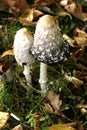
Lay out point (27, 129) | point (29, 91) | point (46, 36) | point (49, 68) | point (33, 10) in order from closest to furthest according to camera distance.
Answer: point (46, 36)
point (27, 129)
point (29, 91)
point (49, 68)
point (33, 10)

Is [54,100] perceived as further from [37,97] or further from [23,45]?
[23,45]

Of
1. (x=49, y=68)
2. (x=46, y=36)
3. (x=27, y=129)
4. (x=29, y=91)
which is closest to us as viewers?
(x=46, y=36)

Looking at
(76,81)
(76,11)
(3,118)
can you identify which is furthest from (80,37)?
(3,118)

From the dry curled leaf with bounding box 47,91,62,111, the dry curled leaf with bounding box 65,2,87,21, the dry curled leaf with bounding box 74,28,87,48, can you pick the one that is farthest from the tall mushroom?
the dry curled leaf with bounding box 65,2,87,21

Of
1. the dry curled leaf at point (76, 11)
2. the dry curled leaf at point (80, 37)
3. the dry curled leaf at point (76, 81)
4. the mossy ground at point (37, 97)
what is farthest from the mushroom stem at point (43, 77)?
the dry curled leaf at point (76, 11)

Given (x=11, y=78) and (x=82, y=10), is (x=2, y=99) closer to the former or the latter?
(x=11, y=78)

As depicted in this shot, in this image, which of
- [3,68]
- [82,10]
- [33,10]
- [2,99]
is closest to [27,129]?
A: [2,99]

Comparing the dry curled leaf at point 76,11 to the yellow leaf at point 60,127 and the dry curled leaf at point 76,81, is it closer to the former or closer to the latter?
the dry curled leaf at point 76,81
